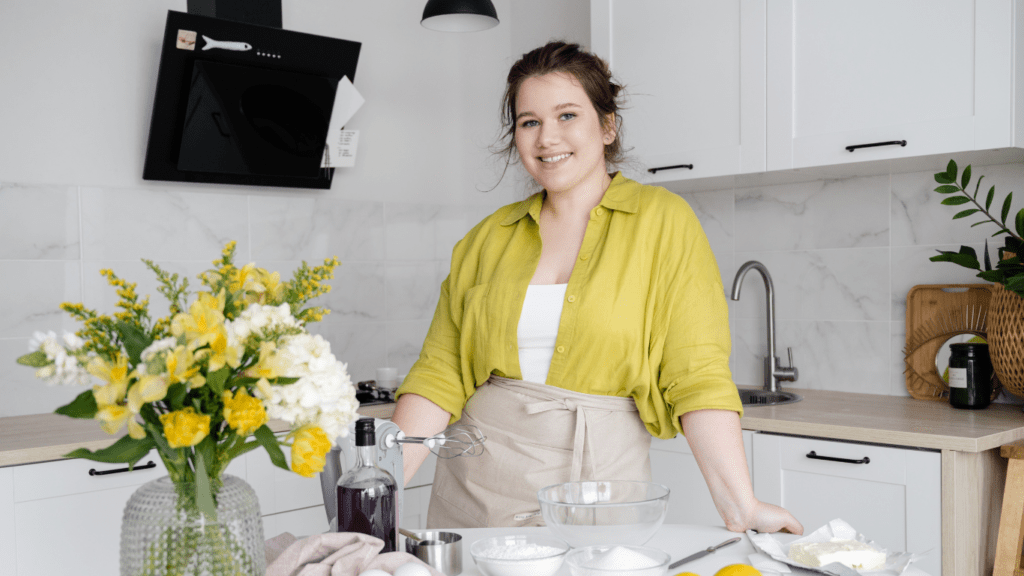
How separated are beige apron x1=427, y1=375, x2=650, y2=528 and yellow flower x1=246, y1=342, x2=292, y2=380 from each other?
31.9 inches

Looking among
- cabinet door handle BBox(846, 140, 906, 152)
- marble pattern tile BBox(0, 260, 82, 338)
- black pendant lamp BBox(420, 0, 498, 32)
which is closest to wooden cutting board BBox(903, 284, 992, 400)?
cabinet door handle BBox(846, 140, 906, 152)

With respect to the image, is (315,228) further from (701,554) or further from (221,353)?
(221,353)

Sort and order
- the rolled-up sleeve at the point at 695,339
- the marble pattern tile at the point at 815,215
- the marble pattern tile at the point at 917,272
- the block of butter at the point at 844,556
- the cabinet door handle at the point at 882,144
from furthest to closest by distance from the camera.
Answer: the marble pattern tile at the point at 815,215, the marble pattern tile at the point at 917,272, the cabinet door handle at the point at 882,144, the rolled-up sleeve at the point at 695,339, the block of butter at the point at 844,556

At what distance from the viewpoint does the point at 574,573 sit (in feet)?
2.89

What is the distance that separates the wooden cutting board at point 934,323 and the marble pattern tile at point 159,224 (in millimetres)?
1984

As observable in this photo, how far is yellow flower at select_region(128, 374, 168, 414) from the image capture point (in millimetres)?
686

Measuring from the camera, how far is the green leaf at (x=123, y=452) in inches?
29.4

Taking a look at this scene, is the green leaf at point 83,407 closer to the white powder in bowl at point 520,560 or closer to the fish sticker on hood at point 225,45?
the white powder in bowl at point 520,560

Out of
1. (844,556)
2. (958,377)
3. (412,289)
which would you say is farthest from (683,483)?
(844,556)

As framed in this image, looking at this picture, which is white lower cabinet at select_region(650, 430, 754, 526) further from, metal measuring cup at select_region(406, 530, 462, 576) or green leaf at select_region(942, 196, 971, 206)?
metal measuring cup at select_region(406, 530, 462, 576)

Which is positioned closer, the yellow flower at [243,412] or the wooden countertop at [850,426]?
the yellow flower at [243,412]

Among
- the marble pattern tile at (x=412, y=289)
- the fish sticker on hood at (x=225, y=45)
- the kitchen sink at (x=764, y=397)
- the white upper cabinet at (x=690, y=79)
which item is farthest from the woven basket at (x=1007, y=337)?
the fish sticker on hood at (x=225, y=45)

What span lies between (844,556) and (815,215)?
5.95 feet

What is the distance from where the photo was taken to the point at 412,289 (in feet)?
10.3
